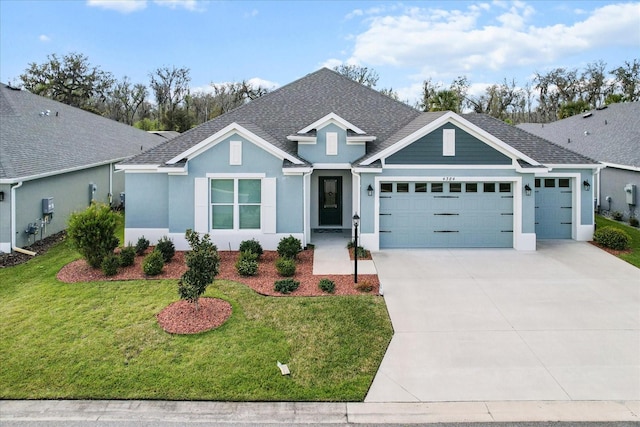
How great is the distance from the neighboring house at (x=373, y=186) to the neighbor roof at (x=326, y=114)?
159 mm

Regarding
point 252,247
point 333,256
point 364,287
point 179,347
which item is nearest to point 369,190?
point 333,256

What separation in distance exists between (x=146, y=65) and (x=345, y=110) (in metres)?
48.8

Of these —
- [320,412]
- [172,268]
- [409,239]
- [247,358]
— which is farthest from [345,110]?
[320,412]

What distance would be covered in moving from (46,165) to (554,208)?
61.4 ft

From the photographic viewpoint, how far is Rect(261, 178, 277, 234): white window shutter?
14039mm

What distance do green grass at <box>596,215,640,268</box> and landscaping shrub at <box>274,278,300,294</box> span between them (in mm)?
10157

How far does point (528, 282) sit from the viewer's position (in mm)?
11008

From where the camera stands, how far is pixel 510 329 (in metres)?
8.23

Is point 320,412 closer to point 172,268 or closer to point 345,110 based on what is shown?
point 172,268

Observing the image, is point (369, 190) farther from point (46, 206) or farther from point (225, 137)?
point (46, 206)

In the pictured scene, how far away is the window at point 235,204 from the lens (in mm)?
14180

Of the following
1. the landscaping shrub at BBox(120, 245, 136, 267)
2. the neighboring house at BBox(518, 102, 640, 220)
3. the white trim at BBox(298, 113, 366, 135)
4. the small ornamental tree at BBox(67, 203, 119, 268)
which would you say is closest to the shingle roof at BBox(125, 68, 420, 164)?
the white trim at BBox(298, 113, 366, 135)

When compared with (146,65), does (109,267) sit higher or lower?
lower

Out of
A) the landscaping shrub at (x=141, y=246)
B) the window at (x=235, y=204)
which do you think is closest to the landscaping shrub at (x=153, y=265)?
the landscaping shrub at (x=141, y=246)
